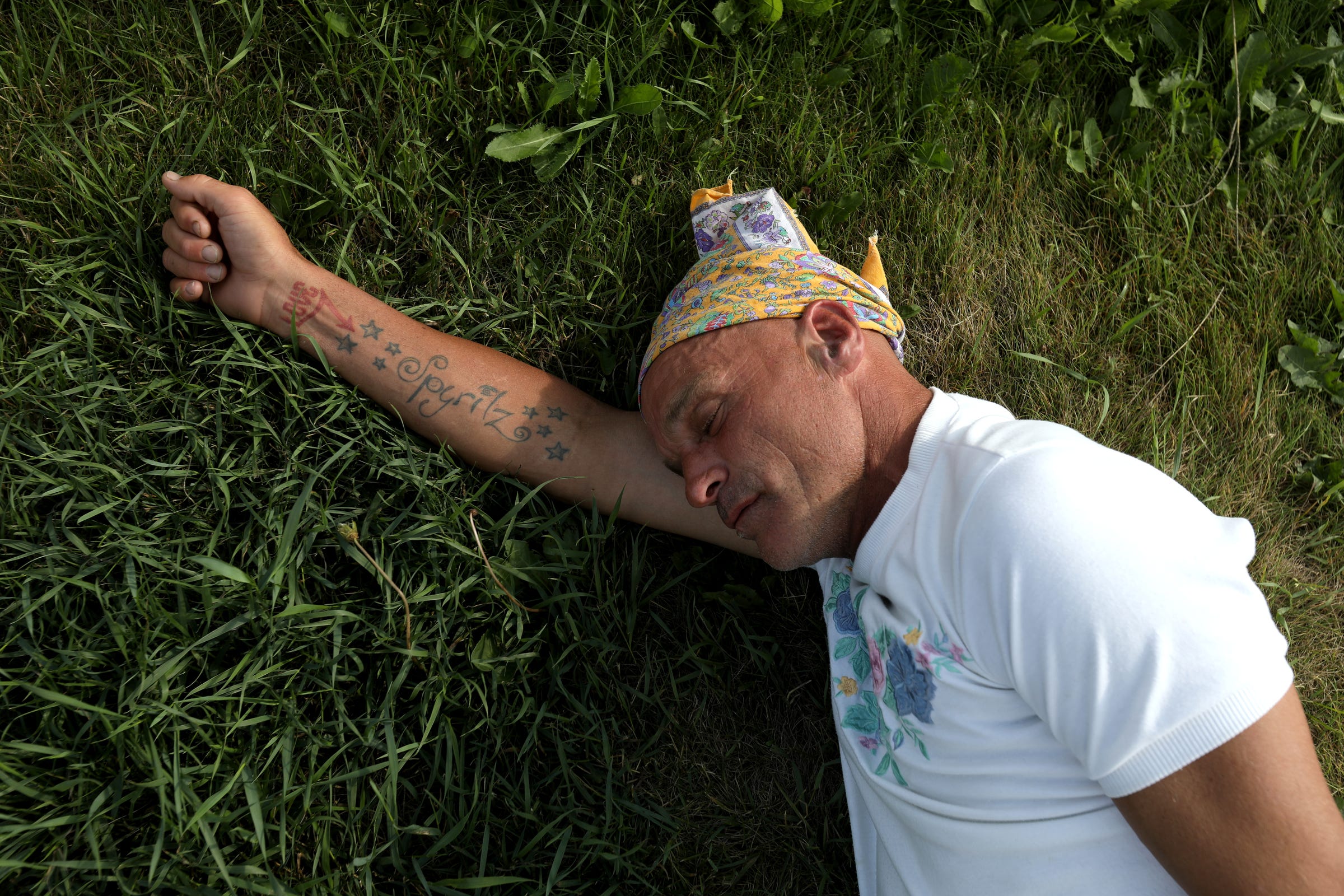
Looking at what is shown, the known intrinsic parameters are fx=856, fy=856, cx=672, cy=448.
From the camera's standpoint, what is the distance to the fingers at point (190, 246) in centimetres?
259

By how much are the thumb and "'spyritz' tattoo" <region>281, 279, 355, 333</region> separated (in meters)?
0.31

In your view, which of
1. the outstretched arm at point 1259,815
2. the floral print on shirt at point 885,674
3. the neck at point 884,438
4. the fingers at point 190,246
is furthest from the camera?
the fingers at point 190,246

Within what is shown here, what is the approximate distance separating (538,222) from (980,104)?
1.72 m

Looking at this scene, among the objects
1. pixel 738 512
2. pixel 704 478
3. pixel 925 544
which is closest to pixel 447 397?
pixel 704 478

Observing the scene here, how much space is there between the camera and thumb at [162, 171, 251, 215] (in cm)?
261

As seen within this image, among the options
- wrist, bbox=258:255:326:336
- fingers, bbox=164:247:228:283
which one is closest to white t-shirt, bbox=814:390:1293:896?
wrist, bbox=258:255:326:336

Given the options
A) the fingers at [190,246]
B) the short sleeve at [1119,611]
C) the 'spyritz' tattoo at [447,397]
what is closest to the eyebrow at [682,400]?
the 'spyritz' tattoo at [447,397]

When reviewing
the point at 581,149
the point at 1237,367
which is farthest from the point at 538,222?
the point at 1237,367

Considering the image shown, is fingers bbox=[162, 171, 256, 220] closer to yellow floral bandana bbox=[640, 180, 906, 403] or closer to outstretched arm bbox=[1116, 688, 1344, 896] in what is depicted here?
yellow floral bandana bbox=[640, 180, 906, 403]

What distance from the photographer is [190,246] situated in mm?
2588

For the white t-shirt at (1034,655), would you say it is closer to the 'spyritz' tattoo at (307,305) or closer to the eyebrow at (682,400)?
the eyebrow at (682,400)

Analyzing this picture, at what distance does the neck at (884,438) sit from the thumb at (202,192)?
1996mm

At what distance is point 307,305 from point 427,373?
0.42 meters

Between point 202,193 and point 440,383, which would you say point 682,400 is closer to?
point 440,383
